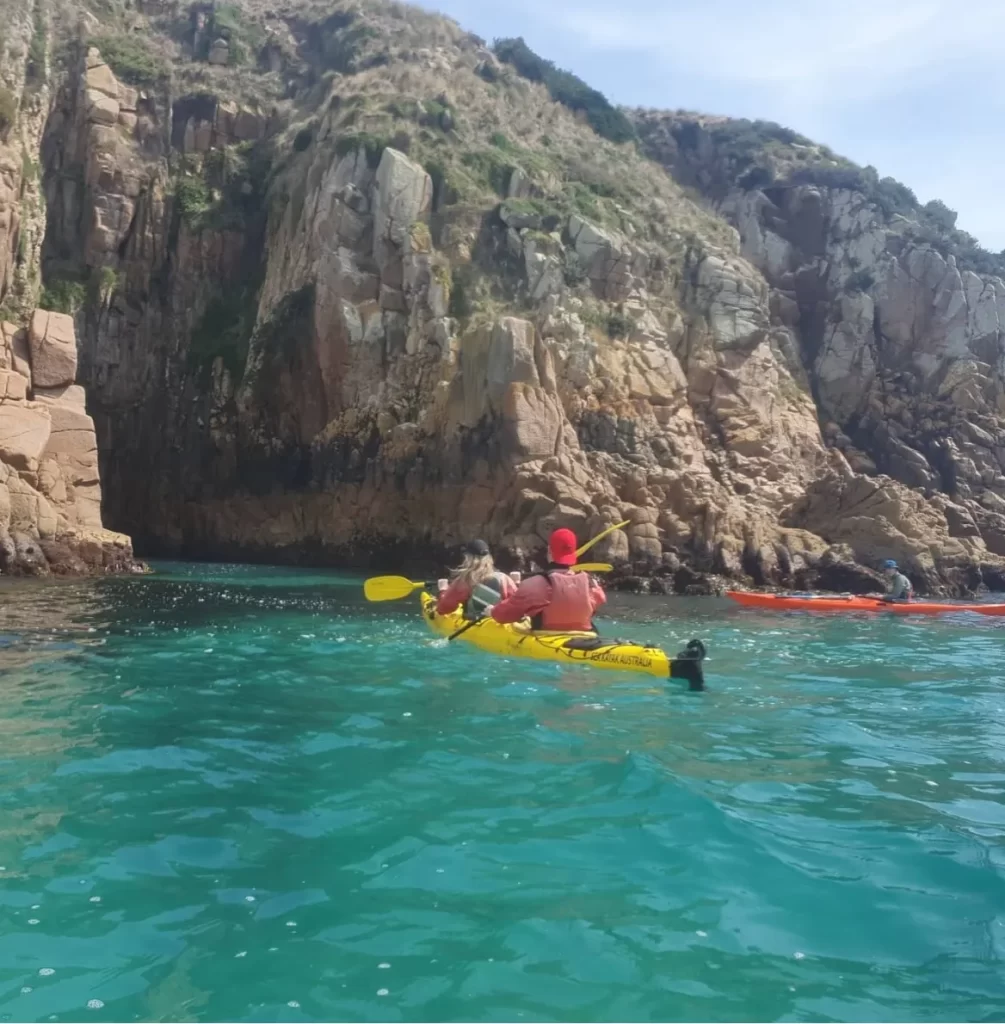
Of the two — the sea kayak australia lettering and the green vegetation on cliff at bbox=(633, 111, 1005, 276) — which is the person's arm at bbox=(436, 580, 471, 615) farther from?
the green vegetation on cliff at bbox=(633, 111, 1005, 276)

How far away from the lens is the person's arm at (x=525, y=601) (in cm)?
980

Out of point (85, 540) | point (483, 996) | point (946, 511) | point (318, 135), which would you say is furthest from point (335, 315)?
point (483, 996)

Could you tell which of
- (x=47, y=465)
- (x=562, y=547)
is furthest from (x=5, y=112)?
(x=562, y=547)

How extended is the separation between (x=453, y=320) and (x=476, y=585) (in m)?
16.5

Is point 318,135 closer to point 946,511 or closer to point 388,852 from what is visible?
point 946,511

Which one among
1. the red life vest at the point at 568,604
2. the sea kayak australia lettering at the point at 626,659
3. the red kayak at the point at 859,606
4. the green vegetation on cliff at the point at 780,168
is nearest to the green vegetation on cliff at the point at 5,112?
the red kayak at the point at 859,606

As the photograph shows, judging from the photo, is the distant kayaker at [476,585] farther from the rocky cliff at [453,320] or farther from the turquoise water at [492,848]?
the rocky cliff at [453,320]

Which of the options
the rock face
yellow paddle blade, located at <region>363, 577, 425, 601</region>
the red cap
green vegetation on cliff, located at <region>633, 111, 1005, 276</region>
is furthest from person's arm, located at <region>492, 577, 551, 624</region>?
green vegetation on cliff, located at <region>633, 111, 1005, 276</region>

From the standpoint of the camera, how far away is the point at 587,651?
9.55 meters

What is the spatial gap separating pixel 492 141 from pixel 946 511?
65.6ft

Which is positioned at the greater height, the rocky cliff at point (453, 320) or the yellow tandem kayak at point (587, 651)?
the rocky cliff at point (453, 320)

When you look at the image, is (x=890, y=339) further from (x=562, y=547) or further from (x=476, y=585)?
(x=562, y=547)

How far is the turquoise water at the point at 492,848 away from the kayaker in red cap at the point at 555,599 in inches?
36.9

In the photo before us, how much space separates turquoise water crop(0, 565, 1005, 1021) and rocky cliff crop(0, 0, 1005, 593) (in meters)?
16.2
